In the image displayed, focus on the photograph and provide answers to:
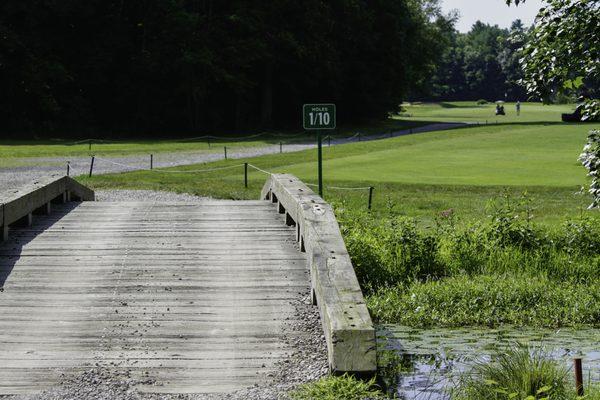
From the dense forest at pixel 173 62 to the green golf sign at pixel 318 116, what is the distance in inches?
1635

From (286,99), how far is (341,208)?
53.0 metres

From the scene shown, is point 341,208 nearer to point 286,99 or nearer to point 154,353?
point 154,353

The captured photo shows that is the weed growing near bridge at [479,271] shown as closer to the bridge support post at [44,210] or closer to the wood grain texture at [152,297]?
the wood grain texture at [152,297]

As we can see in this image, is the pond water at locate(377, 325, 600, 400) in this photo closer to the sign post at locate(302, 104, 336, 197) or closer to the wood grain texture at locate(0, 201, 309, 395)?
the wood grain texture at locate(0, 201, 309, 395)

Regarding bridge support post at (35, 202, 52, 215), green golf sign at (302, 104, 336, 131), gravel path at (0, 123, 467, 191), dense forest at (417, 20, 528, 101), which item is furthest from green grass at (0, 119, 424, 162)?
dense forest at (417, 20, 528, 101)

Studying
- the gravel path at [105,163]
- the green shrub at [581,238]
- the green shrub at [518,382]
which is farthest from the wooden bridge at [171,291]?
the gravel path at [105,163]

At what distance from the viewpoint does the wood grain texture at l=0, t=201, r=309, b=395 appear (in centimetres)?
742

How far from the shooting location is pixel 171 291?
9297mm

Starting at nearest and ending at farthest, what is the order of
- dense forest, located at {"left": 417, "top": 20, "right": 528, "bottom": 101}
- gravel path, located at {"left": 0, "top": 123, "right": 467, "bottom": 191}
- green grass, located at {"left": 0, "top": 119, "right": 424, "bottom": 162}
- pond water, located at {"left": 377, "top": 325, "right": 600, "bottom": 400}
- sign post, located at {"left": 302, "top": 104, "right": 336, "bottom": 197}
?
pond water, located at {"left": 377, "top": 325, "right": 600, "bottom": 400} → sign post, located at {"left": 302, "top": 104, "right": 336, "bottom": 197} → gravel path, located at {"left": 0, "top": 123, "right": 467, "bottom": 191} → green grass, located at {"left": 0, "top": 119, "right": 424, "bottom": 162} → dense forest, located at {"left": 417, "top": 20, "right": 528, "bottom": 101}

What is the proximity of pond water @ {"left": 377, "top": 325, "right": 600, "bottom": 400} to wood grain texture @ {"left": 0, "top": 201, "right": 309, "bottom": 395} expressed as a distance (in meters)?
0.96

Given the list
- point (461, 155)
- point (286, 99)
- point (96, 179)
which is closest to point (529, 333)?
point (96, 179)

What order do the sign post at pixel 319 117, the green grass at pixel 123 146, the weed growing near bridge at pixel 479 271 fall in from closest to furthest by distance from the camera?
1. the weed growing near bridge at pixel 479 271
2. the sign post at pixel 319 117
3. the green grass at pixel 123 146

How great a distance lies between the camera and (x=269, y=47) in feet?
202

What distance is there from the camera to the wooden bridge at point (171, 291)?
7.27 meters
